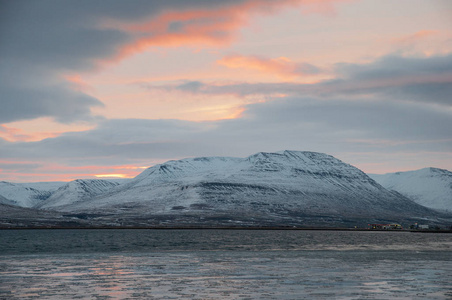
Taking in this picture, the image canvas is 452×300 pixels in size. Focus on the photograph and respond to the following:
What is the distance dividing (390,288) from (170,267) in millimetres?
29516

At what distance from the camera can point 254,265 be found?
72750 mm

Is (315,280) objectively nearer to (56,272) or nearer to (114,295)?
(114,295)

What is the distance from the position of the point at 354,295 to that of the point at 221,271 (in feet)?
73.7

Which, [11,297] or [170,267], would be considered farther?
[170,267]

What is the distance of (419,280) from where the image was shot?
55.5 m

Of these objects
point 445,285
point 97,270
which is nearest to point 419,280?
point 445,285

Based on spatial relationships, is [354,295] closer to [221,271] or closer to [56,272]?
[221,271]

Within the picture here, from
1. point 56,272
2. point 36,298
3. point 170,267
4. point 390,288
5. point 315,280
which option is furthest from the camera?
point 170,267

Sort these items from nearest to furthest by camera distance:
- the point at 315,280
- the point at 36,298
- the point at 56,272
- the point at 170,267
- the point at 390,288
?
the point at 36,298
the point at 390,288
the point at 315,280
the point at 56,272
the point at 170,267

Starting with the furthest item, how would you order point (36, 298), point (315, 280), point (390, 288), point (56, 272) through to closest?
point (56, 272)
point (315, 280)
point (390, 288)
point (36, 298)

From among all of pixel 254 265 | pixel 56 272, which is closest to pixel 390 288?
pixel 254 265

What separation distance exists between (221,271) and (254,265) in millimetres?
9577

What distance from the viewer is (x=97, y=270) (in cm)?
6438

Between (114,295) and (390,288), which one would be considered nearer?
(114,295)
